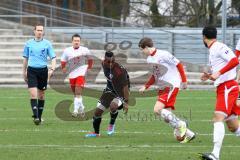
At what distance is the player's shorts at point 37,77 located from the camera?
17.3m

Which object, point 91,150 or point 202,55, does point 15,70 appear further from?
point 91,150

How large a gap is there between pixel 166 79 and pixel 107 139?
1.49 m

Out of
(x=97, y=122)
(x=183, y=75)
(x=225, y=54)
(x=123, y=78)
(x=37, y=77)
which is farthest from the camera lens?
(x=37, y=77)

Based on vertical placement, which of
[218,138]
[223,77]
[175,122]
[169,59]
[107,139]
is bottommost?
[107,139]

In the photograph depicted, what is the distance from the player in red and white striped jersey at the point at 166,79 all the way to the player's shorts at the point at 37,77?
152 inches

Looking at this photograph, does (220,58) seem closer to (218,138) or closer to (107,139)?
(218,138)

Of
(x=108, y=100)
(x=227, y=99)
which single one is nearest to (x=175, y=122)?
(x=108, y=100)

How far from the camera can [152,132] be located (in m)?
15.5

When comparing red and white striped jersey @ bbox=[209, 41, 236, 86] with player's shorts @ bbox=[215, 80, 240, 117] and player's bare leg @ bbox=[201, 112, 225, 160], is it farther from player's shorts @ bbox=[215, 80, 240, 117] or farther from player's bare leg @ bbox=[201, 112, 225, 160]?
player's bare leg @ bbox=[201, 112, 225, 160]

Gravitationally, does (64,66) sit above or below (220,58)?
below

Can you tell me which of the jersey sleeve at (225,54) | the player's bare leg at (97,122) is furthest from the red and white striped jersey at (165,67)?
the jersey sleeve at (225,54)

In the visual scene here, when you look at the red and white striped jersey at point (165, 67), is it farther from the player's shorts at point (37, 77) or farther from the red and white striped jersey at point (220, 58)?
the player's shorts at point (37, 77)

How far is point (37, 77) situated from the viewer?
688 inches

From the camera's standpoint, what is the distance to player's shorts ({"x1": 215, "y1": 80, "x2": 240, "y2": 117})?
11.6 m
